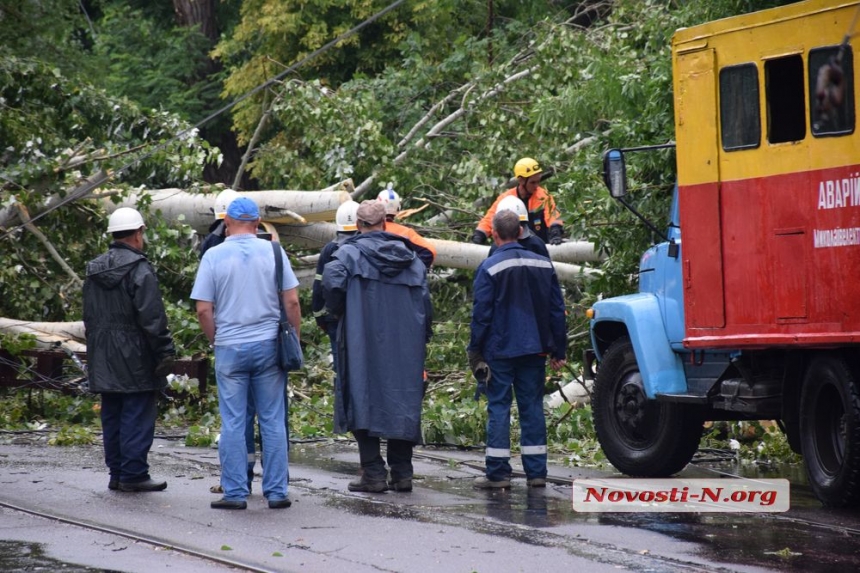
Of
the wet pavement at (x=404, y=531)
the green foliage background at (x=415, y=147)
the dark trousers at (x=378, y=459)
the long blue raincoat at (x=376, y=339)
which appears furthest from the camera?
the green foliage background at (x=415, y=147)

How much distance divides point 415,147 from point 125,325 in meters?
7.31

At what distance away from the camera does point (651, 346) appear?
9078 mm

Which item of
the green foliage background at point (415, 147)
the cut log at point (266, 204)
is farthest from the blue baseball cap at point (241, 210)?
the cut log at point (266, 204)

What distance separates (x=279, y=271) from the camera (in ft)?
26.4

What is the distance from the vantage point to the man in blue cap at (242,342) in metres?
7.91

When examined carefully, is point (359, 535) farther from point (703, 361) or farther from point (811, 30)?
point (811, 30)

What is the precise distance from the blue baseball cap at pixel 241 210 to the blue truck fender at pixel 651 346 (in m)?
2.72

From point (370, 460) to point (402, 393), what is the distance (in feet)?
1.53

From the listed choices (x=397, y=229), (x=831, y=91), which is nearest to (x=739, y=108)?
(x=831, y=91)

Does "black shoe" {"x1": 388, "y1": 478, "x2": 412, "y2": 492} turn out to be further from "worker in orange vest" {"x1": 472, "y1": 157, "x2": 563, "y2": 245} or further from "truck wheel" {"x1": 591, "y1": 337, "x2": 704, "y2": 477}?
"worker in orange vest" {"x1": 472, "y1": 157, "x2": 563, "y2": 245}

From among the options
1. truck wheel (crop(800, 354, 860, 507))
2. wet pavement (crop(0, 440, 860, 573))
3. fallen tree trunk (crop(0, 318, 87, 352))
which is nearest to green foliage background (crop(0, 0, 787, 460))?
fallen tree trunk (crop(0, 318, 87, 352))

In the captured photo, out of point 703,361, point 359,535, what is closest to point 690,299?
point 703,361

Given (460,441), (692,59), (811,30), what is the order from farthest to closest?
1. (460,441)
2. (692,59)
3. (811,30)

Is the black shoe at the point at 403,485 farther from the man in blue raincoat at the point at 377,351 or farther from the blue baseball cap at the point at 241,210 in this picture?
the blue baseball cap at the point at 241,210
